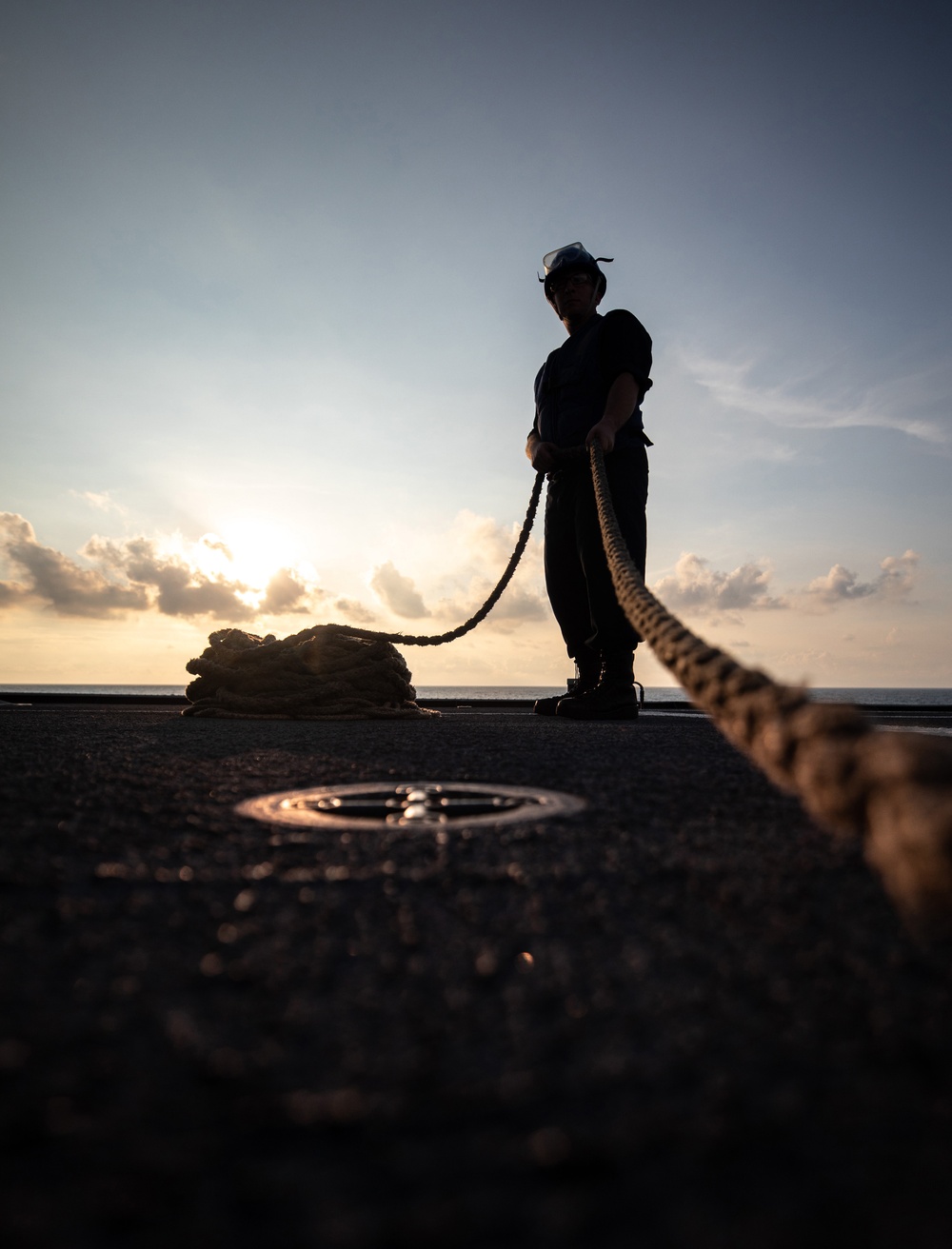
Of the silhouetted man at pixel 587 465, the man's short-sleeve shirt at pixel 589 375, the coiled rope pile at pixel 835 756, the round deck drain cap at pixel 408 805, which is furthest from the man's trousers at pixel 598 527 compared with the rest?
the round deck drain cap at pixel 408 805

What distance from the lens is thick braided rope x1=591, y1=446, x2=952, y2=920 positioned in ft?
1.66

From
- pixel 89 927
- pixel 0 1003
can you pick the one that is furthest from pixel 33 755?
pixel 0 1003

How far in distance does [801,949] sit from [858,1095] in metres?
0.19

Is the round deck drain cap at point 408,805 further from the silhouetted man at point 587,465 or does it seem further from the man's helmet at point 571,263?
the man's helmet at point 571,263

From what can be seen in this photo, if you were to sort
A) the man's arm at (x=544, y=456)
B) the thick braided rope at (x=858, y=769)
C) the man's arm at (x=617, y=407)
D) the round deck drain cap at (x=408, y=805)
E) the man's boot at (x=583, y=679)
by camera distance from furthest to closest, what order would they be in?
1. the man's boot at (x=583, y=679)
2. the man's arm at (x=544, y=456)
3. the man's arm at (x=617, y=407)
4. the round deck drain cap at (x=408, y=805)
5. the thick braided rope at (x=858, y=769)

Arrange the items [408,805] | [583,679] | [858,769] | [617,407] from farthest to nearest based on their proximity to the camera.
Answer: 1. [583,679]
2. [617,407]
3. [408,805]
4. [858,769]

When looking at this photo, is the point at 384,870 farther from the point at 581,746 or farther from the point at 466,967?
the point at 581,746

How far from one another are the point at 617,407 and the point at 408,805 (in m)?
2.64

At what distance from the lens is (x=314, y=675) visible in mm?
3732

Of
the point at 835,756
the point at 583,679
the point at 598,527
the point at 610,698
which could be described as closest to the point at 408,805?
the point at 835,756

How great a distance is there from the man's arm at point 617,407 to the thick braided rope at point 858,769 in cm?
224

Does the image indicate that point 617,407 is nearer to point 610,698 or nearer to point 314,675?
point 610,698

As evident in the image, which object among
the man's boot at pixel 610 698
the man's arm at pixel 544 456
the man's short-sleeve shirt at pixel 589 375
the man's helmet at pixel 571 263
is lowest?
the man's boot at pixel 610 698

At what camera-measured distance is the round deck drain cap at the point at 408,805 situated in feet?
3.26
